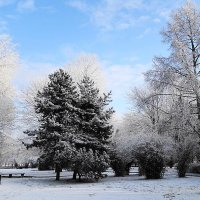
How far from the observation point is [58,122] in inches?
939

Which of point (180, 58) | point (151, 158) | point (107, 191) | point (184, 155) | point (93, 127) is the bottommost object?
point (107, 191)

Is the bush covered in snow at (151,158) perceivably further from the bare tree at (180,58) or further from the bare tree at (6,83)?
the bare tree at (6,83)

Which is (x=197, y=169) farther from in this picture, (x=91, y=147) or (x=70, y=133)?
(x=70, y=133)

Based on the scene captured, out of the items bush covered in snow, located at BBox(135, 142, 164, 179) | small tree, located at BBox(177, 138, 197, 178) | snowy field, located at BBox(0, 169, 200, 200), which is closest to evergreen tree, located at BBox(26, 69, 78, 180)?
snowy field, located at BBox(0, 169, 200, 200)

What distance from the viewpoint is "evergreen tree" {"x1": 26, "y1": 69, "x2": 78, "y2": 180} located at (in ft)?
75.1

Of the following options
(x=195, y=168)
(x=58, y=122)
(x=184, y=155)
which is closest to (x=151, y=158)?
(x=184, y=155)

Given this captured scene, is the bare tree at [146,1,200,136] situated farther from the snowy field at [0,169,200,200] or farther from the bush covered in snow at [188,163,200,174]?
the bush covered in snow at [188,163,200,174]

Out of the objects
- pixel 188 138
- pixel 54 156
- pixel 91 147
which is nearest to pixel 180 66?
pixel 188 138

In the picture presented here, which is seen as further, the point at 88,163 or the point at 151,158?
the point at 151,158

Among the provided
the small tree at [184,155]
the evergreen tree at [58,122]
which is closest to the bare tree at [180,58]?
the small tree at [184,155]

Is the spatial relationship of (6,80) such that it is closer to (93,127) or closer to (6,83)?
(6,83)

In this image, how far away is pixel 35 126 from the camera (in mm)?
33531

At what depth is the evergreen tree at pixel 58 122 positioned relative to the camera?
22891 millimetres

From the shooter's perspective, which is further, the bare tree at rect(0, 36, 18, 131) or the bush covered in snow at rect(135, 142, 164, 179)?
the bare tree at rect(0, 36, 18, 131)
